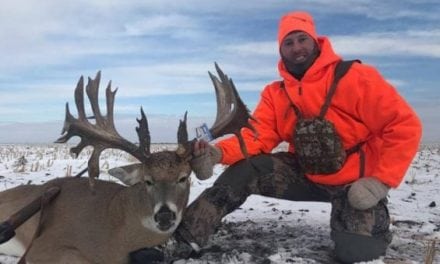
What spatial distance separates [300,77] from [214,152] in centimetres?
119

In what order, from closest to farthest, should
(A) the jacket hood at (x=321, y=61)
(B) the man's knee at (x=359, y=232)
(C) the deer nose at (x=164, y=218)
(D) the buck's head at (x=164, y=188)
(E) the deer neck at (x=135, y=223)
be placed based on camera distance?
(C) the deer nose at (x=164, y=218), (D) the buck's head at (x=164, y=188), (E) the deer neck at (x=135, y=223), (B) the man's knee at (x=359, y=232), (A) the jacket hood at (x=321, y=61)

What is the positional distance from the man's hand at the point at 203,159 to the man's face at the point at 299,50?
1213 mm

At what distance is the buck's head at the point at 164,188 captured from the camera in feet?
16.1

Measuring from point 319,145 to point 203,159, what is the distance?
1.16 metres

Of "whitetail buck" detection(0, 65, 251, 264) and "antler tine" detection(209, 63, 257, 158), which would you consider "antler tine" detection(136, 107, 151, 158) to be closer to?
"whitetail buck" detection(0, 65, 251, 264)

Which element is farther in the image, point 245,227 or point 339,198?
point 245,227

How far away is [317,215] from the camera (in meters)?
7.61

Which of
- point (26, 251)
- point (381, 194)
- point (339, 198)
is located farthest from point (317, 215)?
point (26, 251)

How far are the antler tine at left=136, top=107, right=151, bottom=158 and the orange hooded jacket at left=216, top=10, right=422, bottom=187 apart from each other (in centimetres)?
106

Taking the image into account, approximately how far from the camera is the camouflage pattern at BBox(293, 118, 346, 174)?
18.9ft

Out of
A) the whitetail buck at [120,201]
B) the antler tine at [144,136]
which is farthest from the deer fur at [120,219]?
the antler tine at [144,136]

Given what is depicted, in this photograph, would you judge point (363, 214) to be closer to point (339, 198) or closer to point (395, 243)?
point (339, 198)

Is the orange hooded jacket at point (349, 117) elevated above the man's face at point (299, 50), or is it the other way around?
the man's face at point (299, 50)

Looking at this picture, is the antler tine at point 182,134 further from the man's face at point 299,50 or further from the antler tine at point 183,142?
the man's face at point 299,50
